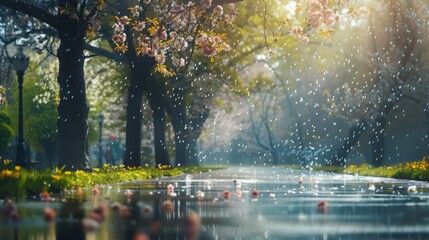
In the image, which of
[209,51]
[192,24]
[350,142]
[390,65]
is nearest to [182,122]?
[350,142]

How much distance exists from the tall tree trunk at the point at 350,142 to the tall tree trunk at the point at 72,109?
3512 cm

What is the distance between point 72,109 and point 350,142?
40.3 metres

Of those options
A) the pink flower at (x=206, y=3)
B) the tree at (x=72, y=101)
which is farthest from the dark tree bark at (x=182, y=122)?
the pink flower at (x=206, y=3)

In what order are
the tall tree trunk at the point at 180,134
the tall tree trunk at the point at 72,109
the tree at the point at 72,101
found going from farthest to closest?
the tall tree trunk at the point at 180,134 < the tall tree trunk at the point at 72,109 < the tree at the point at 72,101

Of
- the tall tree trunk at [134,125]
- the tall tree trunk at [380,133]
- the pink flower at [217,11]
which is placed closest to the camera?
the pink flower at [217,11]

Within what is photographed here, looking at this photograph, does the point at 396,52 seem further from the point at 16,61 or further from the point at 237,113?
the point at 237,113

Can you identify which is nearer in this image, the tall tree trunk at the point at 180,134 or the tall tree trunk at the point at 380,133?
the tall tree trunk at the point at 380,133

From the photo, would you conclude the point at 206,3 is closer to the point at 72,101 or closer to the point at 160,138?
the point at 72,101

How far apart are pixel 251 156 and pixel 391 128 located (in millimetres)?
64049

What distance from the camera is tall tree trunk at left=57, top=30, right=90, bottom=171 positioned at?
30.4 m

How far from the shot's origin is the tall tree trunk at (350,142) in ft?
212

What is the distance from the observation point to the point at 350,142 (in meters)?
68.3

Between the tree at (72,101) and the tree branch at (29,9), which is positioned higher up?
the tree branch at (29,9)

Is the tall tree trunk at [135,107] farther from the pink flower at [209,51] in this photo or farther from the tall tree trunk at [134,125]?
the pink flower at [209,51]
